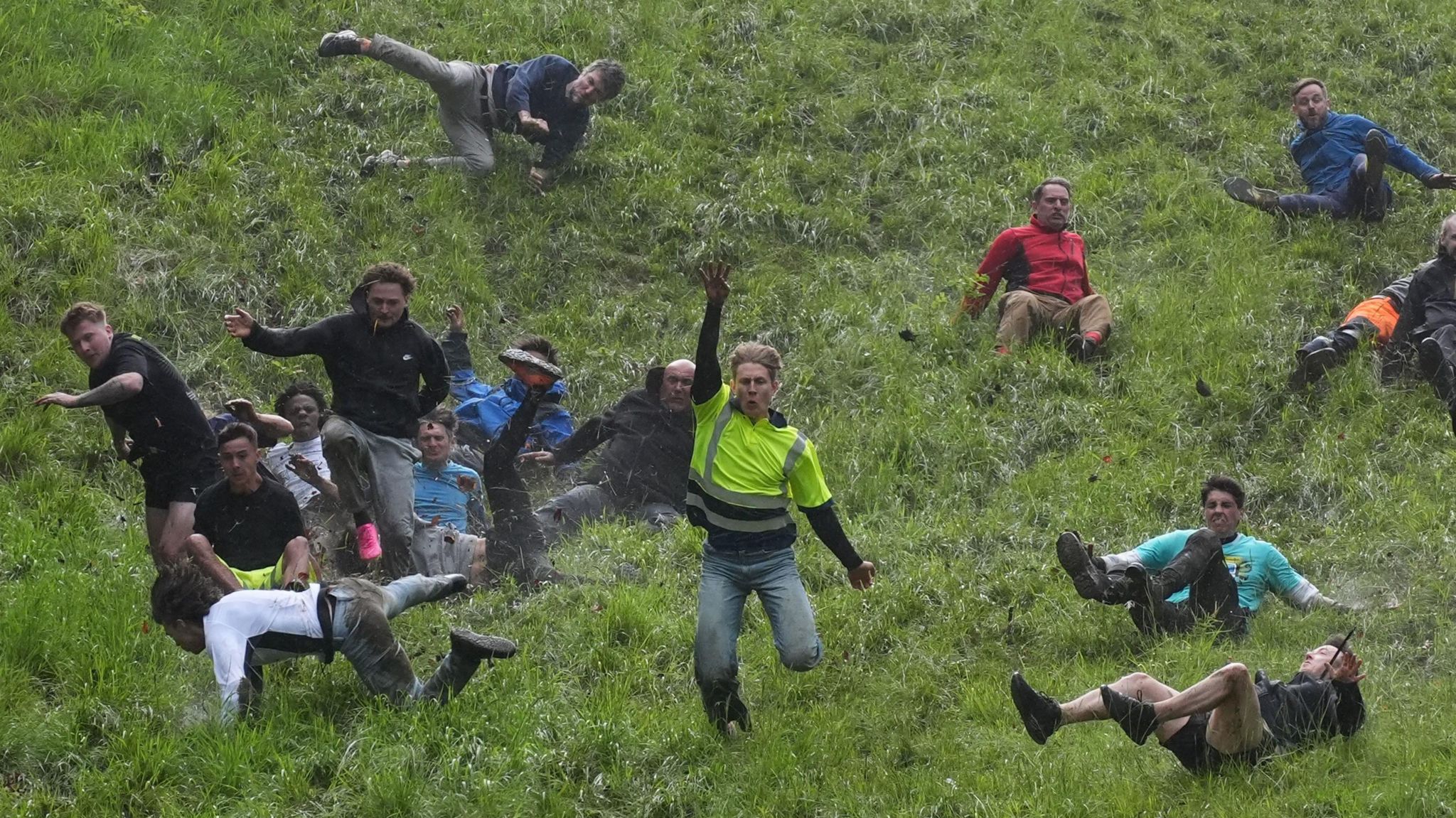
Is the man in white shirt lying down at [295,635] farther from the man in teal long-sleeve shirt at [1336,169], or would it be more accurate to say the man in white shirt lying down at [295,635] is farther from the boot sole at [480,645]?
the man in teal long-sleeve shirt at [1336,169]

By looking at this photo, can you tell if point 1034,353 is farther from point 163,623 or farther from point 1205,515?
point 163,623

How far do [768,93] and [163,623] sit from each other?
31.8ft

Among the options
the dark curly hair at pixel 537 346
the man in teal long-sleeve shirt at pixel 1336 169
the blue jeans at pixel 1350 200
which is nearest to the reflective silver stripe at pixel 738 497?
the dark curly hair at pixel 537 346

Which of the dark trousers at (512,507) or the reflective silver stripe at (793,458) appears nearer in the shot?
the reflective silver stripe at (793,458)

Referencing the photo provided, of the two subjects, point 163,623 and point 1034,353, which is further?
point 1034,353

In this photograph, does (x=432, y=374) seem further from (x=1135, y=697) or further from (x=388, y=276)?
(x=1135, y=697)

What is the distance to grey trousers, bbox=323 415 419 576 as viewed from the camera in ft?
28.7

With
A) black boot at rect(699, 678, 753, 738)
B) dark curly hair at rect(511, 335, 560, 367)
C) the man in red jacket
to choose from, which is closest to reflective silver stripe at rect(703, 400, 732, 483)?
black boot at rect(699, 678, 753, 738)

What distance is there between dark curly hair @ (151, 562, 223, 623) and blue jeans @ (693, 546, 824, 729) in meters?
2.25

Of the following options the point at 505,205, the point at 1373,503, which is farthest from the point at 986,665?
the point at 505,205

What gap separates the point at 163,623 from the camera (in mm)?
6848

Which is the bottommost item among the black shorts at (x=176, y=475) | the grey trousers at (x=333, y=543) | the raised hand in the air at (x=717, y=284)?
the grey trousers at (x=333, y=543)

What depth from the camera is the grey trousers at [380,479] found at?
28.7 ft

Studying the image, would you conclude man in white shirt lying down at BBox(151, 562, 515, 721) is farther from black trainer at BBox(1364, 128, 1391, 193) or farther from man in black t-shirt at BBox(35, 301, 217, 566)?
black trainer at BBox(1364, 128, 1391, 193)
